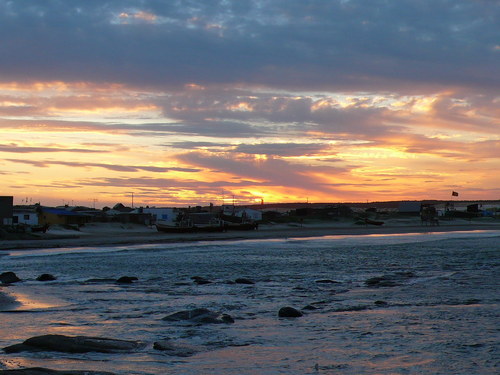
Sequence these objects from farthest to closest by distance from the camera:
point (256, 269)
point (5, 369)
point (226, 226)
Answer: point (226, 226) → point (256, 269) → point (5, 369)

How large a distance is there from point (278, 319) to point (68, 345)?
5923 millimetres

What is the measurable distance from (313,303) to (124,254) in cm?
2786

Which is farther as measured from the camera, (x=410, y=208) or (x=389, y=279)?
(x=410, y=208)

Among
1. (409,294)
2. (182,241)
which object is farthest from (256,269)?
(182,241)

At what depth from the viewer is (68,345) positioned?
1270 cm

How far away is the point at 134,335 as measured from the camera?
48.2ft

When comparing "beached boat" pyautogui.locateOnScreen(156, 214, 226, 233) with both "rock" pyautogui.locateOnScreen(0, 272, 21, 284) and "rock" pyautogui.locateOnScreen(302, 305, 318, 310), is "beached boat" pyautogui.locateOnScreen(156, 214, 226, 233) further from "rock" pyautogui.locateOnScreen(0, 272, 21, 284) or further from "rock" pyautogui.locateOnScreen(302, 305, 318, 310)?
"rock" pyautogui.locateOnScreen(302, 305, 318, 310)

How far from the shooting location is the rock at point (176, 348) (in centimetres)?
1278

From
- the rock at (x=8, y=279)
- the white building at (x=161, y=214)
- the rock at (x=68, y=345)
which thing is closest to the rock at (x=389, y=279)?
the rock at (x=68, y=345)

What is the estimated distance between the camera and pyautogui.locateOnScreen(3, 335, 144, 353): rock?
12594mm

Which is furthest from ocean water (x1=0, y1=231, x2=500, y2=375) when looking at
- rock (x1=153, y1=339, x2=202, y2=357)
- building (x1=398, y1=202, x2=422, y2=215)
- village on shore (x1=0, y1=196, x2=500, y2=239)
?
building (x1=398, y1=202, x2=422, y2=215)

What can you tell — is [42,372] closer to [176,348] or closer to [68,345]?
[68,345]

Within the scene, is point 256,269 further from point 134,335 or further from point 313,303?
point 134,335

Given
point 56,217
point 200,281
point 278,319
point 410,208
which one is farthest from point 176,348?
point 410,208
